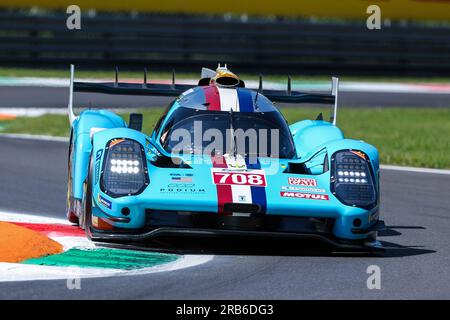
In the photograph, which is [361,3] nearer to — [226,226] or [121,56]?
[121,56]

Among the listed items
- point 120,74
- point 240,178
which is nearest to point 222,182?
point 240,178

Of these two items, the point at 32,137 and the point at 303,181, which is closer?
the point at 303,181

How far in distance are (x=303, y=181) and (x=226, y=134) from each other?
89 centimetres

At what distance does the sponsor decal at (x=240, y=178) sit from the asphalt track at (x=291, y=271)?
0.48 metres

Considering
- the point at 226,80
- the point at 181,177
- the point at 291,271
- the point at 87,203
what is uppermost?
the point at 226,80

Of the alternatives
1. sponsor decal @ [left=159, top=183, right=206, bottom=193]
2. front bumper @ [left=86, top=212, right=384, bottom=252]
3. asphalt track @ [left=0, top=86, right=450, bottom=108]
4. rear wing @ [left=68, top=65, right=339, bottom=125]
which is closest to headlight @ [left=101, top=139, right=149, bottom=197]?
sponsor decal @ [left=159, top=183, right=206, bottom=193]

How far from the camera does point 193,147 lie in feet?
28.3

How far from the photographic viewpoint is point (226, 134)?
873cm

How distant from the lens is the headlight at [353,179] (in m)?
8.01

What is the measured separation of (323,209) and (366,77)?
18649mm

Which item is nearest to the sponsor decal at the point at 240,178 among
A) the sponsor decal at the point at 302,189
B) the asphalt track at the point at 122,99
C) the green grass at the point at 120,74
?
the sponsor decal at the point at 302,189

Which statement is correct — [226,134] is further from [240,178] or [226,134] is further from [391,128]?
[391,128]

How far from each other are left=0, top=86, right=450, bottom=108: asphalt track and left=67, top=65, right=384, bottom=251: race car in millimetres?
10137

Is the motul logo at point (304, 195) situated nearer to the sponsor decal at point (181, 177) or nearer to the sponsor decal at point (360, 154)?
the sponsor decal at point (360, 154)
